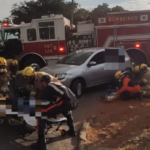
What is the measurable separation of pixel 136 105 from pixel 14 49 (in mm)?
6626

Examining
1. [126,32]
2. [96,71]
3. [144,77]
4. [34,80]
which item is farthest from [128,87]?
[126,32]

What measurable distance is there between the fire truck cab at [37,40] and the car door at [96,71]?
9.40 ft

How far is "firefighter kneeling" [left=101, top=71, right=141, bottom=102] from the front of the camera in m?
7.46

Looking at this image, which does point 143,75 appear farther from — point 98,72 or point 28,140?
point 28,140

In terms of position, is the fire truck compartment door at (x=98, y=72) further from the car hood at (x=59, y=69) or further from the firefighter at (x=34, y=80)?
the firefighter at (x=34, y=80)

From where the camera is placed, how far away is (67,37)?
12.0m

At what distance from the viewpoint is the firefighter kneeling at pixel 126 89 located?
7461 millimetres

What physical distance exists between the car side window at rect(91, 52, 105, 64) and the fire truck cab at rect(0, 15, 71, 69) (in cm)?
282

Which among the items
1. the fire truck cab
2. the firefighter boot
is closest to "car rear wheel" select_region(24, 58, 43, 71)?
the fire truck cab

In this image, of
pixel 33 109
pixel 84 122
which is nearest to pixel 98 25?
pixel 84 122

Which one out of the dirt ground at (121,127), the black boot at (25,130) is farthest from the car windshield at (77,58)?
the black boot at (25,130)

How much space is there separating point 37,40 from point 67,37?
1320 mm

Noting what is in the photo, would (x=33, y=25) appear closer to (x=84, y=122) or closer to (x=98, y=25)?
(x=98, y=25)

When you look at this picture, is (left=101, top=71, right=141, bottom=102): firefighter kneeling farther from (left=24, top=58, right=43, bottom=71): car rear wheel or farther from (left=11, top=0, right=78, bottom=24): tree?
(left=11, top=0, right=78, bottom=24): tree
